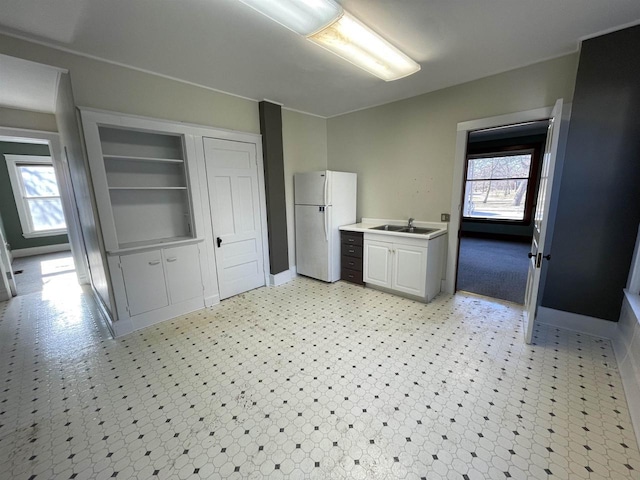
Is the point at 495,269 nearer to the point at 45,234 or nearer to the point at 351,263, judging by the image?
the point at 351,263

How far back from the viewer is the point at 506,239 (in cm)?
665

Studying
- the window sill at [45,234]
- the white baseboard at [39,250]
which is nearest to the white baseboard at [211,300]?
the white baseboard at [39,250]

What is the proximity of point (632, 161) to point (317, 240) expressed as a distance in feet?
10.5

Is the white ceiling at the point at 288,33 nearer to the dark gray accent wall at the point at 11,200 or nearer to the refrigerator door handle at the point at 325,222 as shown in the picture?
the refrigerator door handle at the point at 325,222

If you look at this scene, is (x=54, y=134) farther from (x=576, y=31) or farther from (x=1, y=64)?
(x=576, y=31)

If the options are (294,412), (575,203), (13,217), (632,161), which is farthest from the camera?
(13,217)

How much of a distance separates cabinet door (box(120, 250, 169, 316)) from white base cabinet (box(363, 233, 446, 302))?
2542 mm

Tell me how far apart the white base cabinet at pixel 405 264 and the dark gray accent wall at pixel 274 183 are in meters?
1.28

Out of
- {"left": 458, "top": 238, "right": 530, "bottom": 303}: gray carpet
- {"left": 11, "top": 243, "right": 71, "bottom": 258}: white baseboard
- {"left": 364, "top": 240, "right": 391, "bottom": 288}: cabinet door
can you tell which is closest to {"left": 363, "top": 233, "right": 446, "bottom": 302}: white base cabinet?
{"left": 364, "top": 240, "right": 391, "bottom": 288}: cabinet door

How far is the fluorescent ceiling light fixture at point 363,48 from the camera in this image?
5.81 feet

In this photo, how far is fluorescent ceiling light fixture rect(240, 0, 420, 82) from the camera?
4.96 ft

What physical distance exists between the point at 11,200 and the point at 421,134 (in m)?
8.33

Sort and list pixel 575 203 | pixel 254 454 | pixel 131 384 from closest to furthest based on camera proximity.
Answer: pixel 254 454 → pixel 131 384 → pixel 575 203

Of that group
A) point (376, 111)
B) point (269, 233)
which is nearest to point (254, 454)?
point (269, 233)
